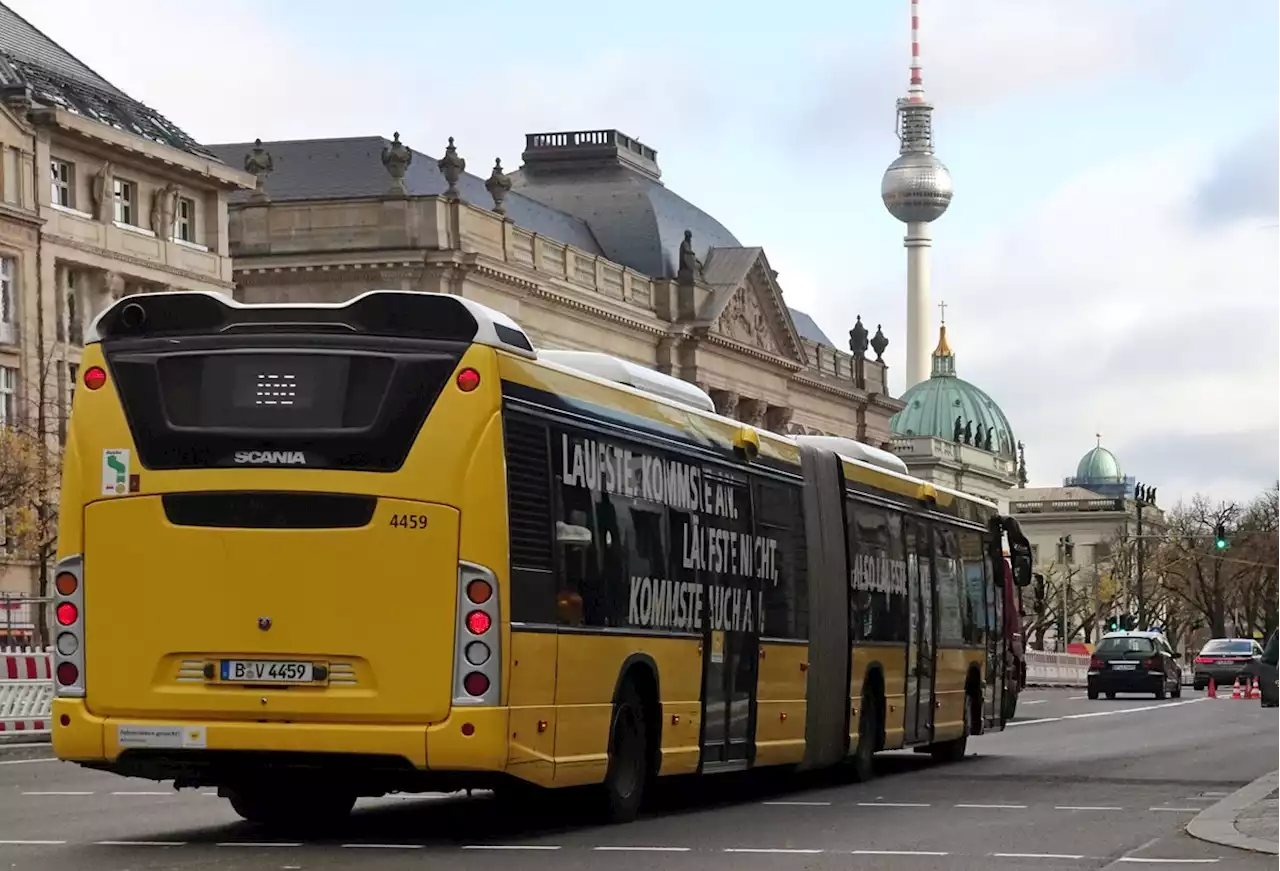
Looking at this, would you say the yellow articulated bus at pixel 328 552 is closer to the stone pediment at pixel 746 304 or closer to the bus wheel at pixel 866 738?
the bus wheel at pixel 866 738

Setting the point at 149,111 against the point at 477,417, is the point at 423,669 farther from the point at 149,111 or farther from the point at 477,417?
the point at 149,111

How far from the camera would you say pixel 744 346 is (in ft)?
352

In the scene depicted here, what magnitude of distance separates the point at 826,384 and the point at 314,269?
1797 inches

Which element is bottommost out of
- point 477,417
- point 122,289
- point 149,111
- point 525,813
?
point 525,813

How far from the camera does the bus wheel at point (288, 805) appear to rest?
52.9 ft

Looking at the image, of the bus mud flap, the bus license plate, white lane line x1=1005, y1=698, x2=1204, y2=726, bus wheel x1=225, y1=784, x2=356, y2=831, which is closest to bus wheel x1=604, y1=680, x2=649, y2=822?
bus wheel x1=225, y1=784, x2=356, y2=831

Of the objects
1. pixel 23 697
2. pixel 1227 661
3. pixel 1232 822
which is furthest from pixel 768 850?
pixel 1227 661

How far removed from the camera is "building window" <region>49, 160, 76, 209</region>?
6256 centimetres

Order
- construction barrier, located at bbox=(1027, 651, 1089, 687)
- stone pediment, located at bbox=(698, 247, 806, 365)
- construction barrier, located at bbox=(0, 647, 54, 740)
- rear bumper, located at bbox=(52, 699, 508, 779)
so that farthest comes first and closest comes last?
1. stone pediment, located at bbox=(698, 247, 806, 365)
2. construction barrier, located at bbox=(1027, 651, 1089, 687)
3. construction barrier, located at bbox=(0, 647, 54, 740)
4. rear bumper, located at bbox=(52, 699, 508, 779)

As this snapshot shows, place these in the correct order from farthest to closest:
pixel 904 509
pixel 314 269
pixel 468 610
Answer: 1. pixel 314 269
2. pixel 904 509
3. pixel 468 610

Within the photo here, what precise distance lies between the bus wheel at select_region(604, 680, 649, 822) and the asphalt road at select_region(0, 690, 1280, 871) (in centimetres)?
18

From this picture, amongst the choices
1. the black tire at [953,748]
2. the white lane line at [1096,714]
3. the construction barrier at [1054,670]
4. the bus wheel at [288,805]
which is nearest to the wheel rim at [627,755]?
the bus wheel at [288,805]

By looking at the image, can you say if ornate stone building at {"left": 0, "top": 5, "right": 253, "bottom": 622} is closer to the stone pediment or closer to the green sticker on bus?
the stone pediment

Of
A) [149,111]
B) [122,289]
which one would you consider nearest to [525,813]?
[122,289]
